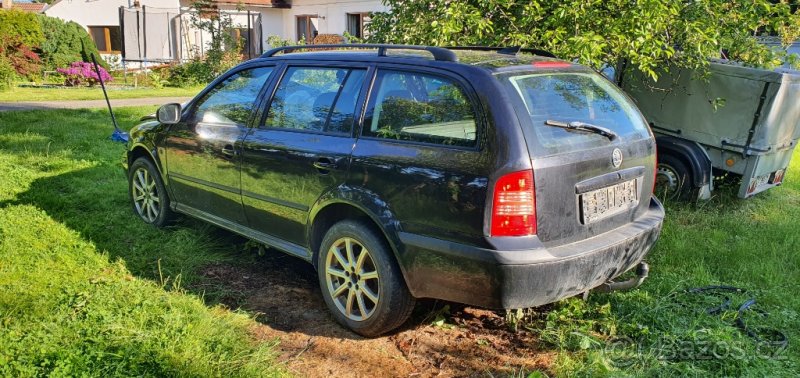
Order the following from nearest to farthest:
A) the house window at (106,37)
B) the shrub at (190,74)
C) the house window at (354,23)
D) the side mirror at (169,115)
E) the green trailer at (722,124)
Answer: the side mirror at (169,115), the green trailer at (722,124), the shrub at (190,74), the house window at (354,23), the house window at (106,37)

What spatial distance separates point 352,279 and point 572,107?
1.60 meters

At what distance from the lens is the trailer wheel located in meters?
6.48

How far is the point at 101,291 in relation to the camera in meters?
3.81

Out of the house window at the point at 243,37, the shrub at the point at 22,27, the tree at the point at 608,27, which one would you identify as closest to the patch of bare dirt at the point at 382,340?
the tree at the point at 608,27

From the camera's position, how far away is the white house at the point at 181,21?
67.5ft

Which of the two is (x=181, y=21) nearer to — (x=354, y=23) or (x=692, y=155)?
(x=354, y=23)

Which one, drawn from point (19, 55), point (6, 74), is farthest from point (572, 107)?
point (19, 55)

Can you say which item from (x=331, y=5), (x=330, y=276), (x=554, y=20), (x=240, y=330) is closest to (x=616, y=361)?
(x=330, y=276)

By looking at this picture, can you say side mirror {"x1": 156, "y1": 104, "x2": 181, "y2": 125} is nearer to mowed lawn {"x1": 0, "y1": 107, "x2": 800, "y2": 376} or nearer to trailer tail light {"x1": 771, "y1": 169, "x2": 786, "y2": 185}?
mowed lawn {"x1": 0, "y1": 107, "x2": 800, "y2": 376}

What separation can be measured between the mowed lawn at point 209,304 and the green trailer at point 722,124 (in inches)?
16.7

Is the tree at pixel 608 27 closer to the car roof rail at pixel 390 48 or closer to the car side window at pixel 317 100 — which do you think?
the car roof rail at pixel 390 48

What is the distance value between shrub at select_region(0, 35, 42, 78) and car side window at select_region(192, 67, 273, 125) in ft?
53.3

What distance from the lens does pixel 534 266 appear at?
2.98m

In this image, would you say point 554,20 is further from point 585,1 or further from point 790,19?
point 790,19
